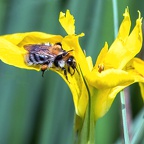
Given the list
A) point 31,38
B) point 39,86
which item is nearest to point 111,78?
point 31,38

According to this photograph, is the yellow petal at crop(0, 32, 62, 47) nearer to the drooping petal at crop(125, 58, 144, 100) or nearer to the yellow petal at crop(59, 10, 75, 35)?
the yellow petal at crop(59, 10, 75, 35)

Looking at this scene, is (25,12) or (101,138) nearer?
(25,12)

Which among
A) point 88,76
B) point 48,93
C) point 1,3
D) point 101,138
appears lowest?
point 101,138

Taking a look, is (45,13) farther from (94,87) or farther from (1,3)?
(94,87)

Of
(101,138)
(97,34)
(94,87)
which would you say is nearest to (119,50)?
(94,87)

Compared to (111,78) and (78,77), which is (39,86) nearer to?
(78,77)

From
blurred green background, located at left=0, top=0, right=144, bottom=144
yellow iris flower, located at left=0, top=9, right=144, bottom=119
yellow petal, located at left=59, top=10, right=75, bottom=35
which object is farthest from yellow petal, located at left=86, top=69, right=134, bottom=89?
blurred green background, located at left=0, top=0, right=144, bottom=144

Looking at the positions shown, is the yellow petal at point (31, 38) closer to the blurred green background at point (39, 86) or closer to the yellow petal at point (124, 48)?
the yellow petal at point (124, 48)
